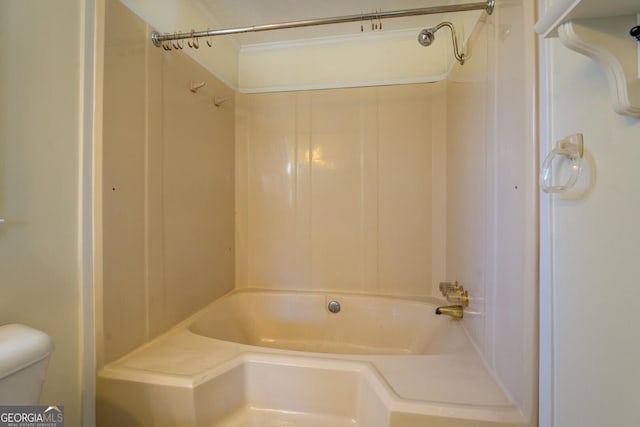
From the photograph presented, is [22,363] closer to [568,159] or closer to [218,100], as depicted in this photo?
[568,159]

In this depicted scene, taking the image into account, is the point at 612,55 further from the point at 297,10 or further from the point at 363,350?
the point at 363,350

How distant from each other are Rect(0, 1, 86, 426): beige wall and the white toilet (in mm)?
142

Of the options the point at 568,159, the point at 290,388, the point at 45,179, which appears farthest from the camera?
the point at 290,388

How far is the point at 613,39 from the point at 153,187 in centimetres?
139

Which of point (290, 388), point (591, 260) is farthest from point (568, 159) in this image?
point (290, 388)

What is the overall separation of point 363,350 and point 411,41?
197 cm

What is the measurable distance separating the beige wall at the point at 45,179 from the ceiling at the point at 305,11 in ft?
2.81

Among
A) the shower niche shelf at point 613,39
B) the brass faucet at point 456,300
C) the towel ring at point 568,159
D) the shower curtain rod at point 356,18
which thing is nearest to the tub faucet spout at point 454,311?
the brass faucet at point 456,300

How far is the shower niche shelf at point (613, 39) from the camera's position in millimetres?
405

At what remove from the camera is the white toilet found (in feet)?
1.85

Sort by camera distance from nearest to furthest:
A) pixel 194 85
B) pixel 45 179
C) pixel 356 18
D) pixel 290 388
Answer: pixel 45 179 → pixel 290 388 → pixel 356 18 → pixel 194 85

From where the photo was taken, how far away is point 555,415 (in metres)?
0.62

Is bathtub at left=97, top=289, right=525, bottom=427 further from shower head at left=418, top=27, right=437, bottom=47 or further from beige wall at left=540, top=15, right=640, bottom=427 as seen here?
shower head at left=418, top=27, right=437, bottom=47

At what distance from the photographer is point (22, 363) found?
0.58 metres
